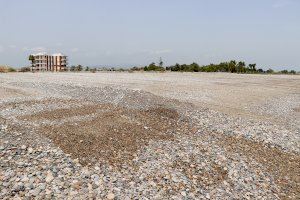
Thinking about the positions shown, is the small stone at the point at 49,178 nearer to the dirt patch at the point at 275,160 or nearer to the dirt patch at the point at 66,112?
the dirt patch at the point at 66,112

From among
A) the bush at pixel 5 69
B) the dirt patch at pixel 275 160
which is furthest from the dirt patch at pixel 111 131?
the bush at pixel 5 69

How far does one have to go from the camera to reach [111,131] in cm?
2239

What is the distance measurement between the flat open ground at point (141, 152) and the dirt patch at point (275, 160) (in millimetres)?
61

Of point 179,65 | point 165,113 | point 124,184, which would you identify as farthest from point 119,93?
point 179,65

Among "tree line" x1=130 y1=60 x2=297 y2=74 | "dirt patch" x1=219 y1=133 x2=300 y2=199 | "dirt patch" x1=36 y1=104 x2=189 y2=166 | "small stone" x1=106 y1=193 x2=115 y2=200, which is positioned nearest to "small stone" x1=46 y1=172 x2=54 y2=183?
"dirt patch" x1=36 y1=104 x2=189 y2=166

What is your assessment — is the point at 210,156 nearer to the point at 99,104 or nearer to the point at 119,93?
the point at 99,104

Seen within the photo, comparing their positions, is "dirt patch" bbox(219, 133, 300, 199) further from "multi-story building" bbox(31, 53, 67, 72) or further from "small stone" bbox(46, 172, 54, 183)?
"multi-story building" bbox(31, 53, 67, 72)

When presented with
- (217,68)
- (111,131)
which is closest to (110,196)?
(111,131)

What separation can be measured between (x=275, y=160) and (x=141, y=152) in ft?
26.7

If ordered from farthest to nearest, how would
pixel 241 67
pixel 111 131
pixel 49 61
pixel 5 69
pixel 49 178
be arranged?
pixel 49 61
pixel 241 67
pixel 5 69
pixel 111 131
pixel 49 178

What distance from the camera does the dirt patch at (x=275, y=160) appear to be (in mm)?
17422

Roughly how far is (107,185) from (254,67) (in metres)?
144

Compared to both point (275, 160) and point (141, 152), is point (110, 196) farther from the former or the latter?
point (275, 160)

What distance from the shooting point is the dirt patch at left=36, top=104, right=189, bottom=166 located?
18.5 m
